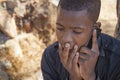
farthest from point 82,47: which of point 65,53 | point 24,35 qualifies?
point 24,35

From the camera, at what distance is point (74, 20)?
6.67 feet

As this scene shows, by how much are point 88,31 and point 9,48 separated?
2420 mm

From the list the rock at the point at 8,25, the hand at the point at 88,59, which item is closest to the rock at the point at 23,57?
the rock at the point at 8,25

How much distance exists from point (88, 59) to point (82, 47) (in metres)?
0.09

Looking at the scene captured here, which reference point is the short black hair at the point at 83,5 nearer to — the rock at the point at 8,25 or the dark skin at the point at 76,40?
the dark skin at the point at 76,40

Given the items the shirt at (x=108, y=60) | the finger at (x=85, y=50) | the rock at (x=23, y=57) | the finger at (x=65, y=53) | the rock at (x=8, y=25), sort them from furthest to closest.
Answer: the rock at (x=8, y=25), the rock at (x=23, y=57), the shirt at (x=108, y=60), the finger at (x=85, y=50), the finger at (x=65, y=53)

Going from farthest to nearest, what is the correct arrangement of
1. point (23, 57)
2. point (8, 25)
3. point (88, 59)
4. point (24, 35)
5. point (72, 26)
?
point (8, 25)
point (24, 35)
point (23, 57)
point (88, 59)
point (72, 26)

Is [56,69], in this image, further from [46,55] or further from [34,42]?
[34,42]

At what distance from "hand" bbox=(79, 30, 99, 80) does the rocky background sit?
2075 mm

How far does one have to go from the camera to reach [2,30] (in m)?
4.75

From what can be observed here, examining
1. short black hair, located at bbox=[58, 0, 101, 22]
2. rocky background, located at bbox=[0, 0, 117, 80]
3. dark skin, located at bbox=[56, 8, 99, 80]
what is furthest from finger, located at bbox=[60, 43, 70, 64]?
rocky background, located at bbox=[0, 0, 117, 80]

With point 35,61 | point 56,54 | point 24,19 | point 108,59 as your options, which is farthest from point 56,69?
point 24,19

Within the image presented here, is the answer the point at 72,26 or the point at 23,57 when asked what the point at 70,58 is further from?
the point at 23,57

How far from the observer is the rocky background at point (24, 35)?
430cm
